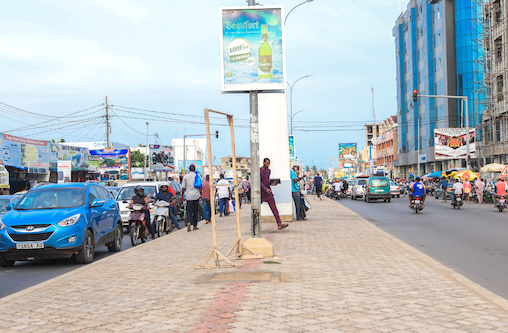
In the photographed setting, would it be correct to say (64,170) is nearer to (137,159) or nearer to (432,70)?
(432,70)

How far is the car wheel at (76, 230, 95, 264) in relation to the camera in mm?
12041

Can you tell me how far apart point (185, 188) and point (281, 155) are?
362 centimetres

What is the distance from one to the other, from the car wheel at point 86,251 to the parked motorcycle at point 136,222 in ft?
9.56

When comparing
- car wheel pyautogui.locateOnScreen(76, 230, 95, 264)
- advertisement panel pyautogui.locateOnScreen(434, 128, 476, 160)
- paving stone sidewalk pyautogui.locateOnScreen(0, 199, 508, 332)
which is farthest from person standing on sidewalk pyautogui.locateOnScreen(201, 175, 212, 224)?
advertisement panel pyautogui.locateOnScreen(434, 128, 476, 160)

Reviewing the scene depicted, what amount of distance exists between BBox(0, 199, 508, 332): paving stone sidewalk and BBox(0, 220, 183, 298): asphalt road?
781 millimetres

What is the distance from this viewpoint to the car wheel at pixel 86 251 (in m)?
12.0

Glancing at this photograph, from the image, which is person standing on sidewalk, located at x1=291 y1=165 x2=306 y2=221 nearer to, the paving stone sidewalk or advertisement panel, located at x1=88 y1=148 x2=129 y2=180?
the paving stone sidewalk

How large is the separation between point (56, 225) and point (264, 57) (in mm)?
5301

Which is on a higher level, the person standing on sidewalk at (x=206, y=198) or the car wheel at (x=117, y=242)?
the person standing on sidewalk at (x=206, y=198)

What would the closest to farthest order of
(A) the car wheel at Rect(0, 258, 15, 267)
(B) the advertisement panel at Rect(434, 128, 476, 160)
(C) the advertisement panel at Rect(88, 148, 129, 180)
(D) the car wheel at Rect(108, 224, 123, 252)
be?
(A) the car wheel at Rect(0, 258, 15, 267), (D) the car wheel at Rect(108, 224, 123, 252), (B) the advertisement panel at Rect(434, 128, 476, 160), (C) the advertisement panel at Rect(88, 148, 129, 180)

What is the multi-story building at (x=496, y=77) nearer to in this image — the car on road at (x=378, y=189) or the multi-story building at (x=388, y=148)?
the car on road at (x=378, y=189)

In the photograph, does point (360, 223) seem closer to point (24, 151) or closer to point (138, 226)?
point (138, 226)

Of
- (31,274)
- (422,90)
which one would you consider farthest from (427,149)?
(31,274)

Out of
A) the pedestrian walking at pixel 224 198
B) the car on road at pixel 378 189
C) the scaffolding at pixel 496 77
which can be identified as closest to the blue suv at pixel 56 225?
the pedestrian walking at pixel 224 198
